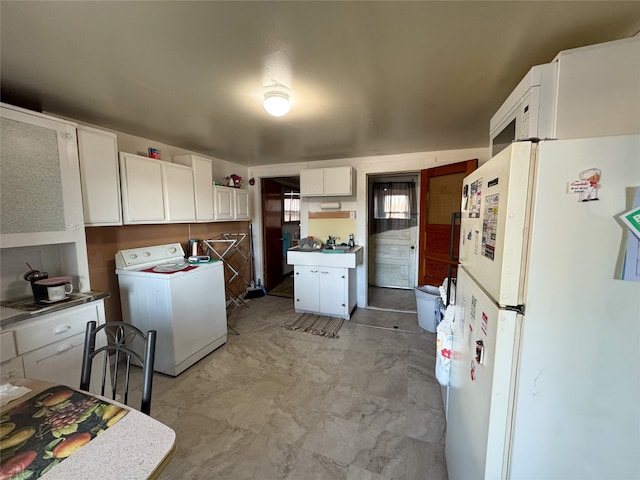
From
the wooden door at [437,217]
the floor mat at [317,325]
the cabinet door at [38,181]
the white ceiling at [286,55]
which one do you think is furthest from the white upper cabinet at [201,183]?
the wooden door at [437,217]

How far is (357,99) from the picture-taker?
1.93 metres

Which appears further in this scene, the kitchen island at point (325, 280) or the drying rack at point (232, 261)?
the drying rack at point (232, 261)

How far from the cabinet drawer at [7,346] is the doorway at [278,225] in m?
3.39

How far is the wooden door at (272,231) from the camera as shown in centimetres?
475

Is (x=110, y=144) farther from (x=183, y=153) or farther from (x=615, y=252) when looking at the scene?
(x=615, y=252)

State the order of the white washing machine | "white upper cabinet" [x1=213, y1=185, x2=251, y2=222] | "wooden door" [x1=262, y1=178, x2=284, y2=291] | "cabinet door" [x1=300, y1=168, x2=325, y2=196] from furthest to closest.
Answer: "wooden door" [x1=262, y1=178, x2=284, y2=291] → "cabinet door" [x1=300, y1=168, x2=325, y2=196] → "white upper cabinet" [x1=213, y1=185, x2=251, y2=222] → the white washing machine

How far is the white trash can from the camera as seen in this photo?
315 cm

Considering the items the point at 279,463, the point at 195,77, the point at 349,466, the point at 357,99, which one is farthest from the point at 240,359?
the point at 357,99

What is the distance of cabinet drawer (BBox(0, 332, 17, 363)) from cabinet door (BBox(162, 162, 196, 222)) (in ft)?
5.31

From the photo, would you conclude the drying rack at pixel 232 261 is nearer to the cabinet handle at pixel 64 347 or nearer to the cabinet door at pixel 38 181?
the cabinet door at pixel 38 181

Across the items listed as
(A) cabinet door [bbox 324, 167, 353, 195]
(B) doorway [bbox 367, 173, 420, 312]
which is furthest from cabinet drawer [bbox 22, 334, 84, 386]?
(B) doorway [bbox 367, 173, 420, 312]

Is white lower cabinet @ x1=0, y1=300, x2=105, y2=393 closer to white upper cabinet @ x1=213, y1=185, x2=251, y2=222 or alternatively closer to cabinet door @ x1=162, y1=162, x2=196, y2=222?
cabinet door @ x1=162, y1=162, x2=196, y2=222

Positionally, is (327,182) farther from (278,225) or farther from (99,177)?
(99,177)

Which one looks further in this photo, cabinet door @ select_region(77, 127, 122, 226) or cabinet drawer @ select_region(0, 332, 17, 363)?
cabinet door @ select_region(77, 127, 122, 226)
